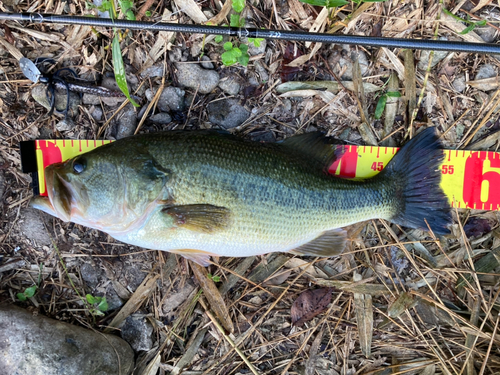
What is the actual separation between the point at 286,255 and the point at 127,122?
6.22 ft

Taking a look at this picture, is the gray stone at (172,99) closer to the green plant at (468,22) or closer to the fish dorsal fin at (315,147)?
the fish dorsal fin at (315,147)

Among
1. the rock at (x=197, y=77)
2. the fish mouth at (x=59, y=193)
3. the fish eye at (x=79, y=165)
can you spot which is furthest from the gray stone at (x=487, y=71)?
the fish mouth at (x=59, y=193)

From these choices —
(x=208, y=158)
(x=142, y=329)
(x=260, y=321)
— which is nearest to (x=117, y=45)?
(x=208, y=158)

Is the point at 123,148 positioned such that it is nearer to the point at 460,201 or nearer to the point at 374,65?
the point at 374,65

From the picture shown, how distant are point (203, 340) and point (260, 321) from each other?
57 cm

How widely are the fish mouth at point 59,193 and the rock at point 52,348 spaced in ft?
3.85

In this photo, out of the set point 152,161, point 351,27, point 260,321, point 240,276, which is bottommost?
point 260,321

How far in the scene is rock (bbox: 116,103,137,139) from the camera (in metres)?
3.04

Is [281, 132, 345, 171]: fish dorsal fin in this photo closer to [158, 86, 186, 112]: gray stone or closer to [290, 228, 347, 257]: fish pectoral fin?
[290, 228, 347, 257]: fish pectoral fin

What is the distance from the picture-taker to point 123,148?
252 cm

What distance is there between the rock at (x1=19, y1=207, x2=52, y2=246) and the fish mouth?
33.7 inches

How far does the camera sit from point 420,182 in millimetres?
2963

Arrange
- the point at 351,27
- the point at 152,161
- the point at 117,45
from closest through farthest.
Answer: the point at 152,161
the point at 117,45
the point at 351,27

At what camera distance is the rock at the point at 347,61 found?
3.11 meters
